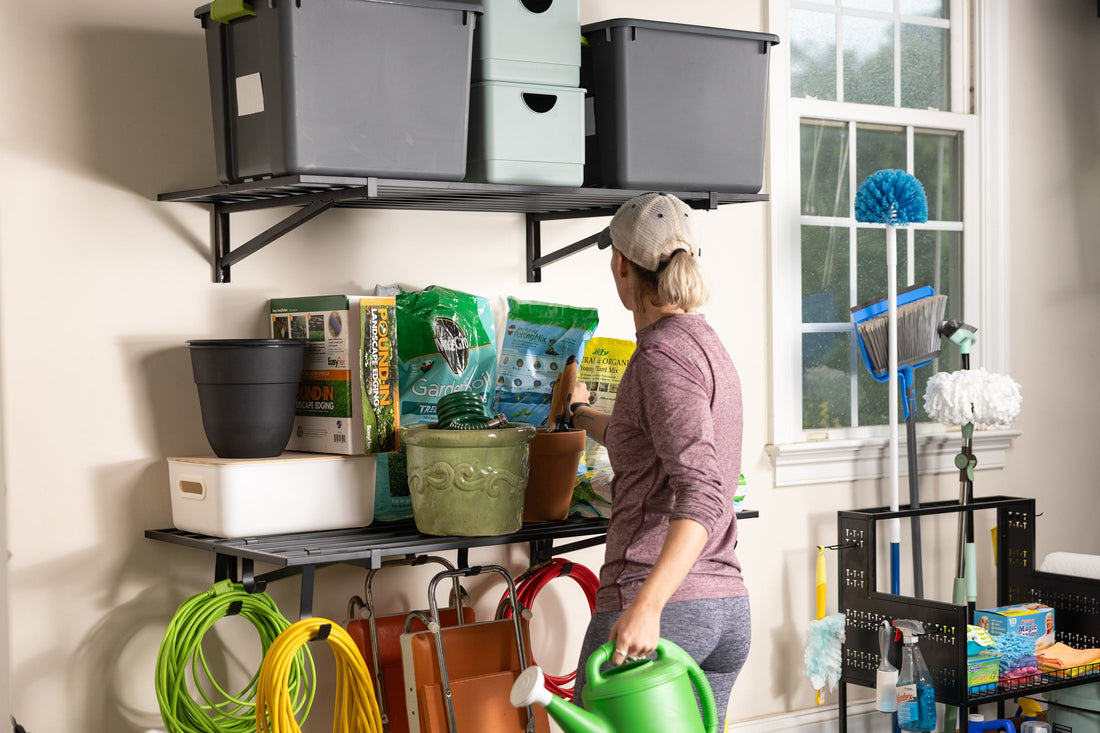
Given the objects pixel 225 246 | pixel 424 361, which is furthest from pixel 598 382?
pixel 225 246

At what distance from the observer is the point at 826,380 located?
11.3 feet

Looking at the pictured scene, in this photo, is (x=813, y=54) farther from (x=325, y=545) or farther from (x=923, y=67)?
(x=325, y=545)

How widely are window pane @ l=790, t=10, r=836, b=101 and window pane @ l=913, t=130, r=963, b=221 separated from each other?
15.3 inches

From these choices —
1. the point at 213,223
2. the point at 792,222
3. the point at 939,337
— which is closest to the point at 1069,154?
the point at 939,337

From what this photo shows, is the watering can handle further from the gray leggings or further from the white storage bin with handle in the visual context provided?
the white storage bin with handle

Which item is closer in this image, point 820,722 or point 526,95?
point 526,95

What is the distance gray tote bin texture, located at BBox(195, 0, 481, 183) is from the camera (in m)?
2.04

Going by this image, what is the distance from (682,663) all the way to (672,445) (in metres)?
0.34

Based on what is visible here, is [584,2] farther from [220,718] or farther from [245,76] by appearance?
[220,718]

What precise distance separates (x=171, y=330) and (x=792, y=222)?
1.78 m

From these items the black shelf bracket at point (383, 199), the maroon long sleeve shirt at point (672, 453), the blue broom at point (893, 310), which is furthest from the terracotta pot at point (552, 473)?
the blue broom at point (893, 310)

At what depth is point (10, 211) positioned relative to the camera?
226 cm

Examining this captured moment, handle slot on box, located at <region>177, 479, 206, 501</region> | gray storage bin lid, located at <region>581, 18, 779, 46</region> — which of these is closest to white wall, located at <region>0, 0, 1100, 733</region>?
handle slot on box, located at <region>177, 479, 206, 501</region>

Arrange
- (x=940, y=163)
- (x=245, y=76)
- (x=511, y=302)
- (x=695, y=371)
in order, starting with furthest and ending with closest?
(x=940, y=163)
(x=511, y=302)
(x=245, y=76)
(x=695, y=371)
